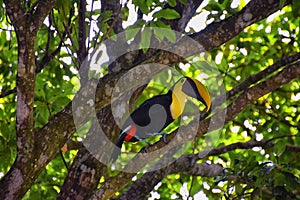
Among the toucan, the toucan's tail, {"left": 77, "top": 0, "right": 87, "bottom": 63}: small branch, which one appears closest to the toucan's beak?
the toucan

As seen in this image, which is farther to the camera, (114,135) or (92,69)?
(114,135)

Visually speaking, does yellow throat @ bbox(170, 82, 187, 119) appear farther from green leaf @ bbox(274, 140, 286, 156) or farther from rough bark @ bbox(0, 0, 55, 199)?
rough bark @ bbox(0, 0, 55, 199)

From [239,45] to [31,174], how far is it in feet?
8.31

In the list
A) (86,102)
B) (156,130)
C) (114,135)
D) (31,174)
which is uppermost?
(156,130)

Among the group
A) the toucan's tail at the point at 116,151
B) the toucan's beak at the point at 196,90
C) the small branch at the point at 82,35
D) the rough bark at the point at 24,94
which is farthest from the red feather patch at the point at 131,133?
the rough bark at the point at 24,94

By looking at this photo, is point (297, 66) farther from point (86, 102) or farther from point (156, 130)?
point (156, 130)

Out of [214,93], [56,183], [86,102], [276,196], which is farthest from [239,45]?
[86,102]

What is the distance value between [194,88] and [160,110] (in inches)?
11.9

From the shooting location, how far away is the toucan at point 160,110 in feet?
14.4

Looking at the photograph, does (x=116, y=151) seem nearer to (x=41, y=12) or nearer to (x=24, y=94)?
(x=24, y=94)

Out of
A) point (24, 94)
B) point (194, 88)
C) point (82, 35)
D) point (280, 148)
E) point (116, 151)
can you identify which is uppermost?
point (194, 88)

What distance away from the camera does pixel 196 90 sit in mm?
4582

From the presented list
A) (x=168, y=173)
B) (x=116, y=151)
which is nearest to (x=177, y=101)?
(x=168, y=173)

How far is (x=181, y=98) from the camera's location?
4.82m
